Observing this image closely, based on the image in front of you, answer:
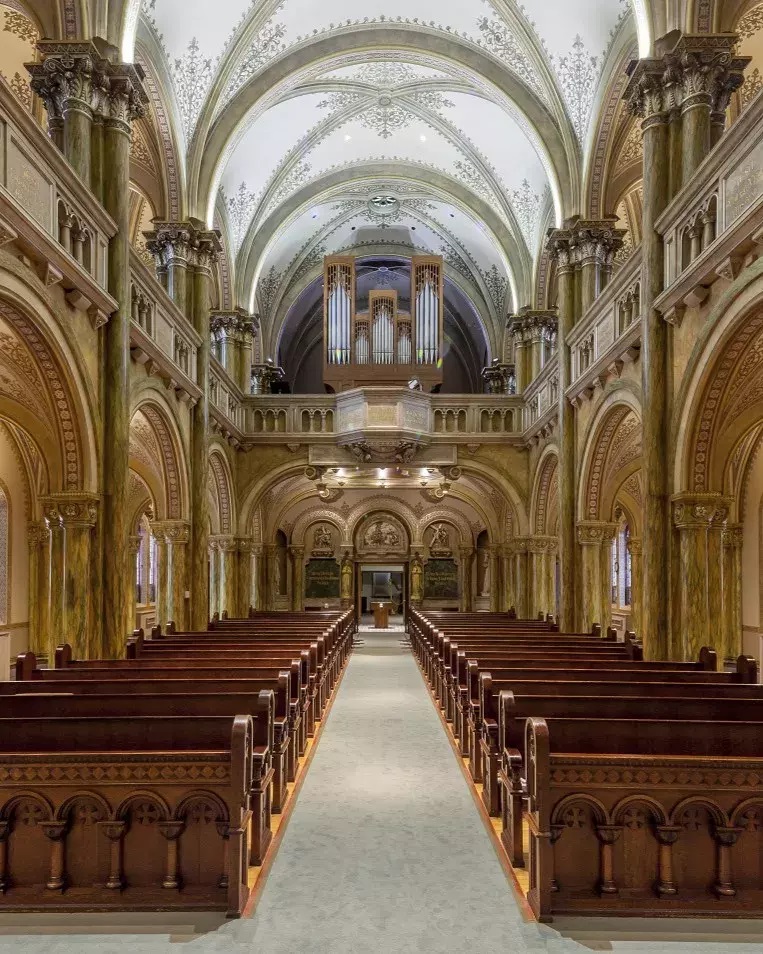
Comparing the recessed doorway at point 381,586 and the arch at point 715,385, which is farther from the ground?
the arch at point 715,385

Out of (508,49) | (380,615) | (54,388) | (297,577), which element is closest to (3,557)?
(54,388)

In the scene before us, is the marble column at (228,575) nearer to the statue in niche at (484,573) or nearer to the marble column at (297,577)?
the marble column at (297,577)

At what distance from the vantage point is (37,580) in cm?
1549

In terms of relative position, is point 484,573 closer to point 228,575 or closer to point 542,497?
point 542,497

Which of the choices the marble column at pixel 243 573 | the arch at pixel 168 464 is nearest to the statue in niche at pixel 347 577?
the marble column at pixel 243 573

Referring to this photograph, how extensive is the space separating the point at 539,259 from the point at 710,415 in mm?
11754

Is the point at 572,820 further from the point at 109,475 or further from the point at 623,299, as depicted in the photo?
the point at 623,299

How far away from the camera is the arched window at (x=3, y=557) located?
14.7 meters

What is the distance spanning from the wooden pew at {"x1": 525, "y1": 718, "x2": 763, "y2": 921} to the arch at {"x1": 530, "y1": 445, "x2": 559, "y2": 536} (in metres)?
14.5

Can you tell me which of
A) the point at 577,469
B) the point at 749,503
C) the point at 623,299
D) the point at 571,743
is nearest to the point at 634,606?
the point at 749,503

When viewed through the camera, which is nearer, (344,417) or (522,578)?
(344,417)

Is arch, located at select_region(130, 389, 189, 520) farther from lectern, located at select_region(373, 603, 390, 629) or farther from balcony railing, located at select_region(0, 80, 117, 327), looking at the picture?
lectern, located at select_region(373, 603, 390, 629)

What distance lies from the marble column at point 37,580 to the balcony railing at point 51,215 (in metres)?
7.01

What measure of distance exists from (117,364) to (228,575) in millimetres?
11502
